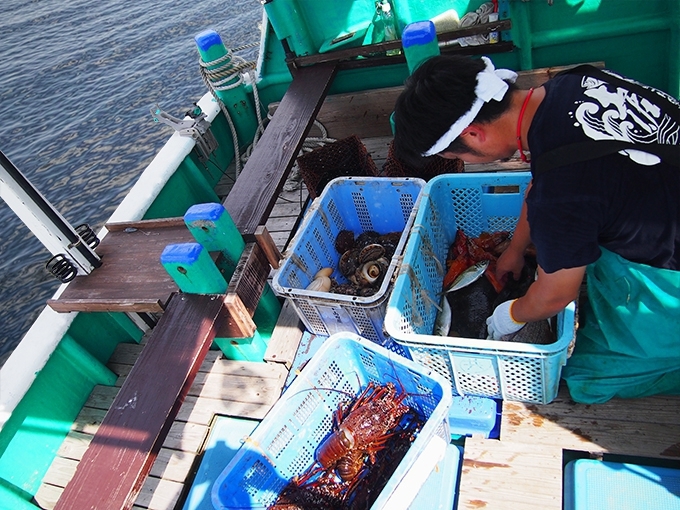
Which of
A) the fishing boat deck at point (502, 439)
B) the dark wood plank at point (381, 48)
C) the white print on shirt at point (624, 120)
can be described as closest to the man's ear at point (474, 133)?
the white print on shirt at point (624, 120)

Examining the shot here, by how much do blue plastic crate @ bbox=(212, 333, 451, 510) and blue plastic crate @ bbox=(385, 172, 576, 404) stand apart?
189mm

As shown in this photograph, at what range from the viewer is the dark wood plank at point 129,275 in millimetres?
3315

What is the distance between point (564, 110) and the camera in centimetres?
174

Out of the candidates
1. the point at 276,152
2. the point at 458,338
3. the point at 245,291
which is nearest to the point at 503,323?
the point at 458,338

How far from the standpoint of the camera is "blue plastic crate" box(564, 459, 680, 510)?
224 cm

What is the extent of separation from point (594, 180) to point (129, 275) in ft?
10.3

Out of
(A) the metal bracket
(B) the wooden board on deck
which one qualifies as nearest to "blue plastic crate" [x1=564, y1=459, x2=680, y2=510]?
(B) the wooden board on deck

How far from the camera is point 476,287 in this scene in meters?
3.04

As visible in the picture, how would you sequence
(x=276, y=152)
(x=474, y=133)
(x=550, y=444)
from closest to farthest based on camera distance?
1. (x=474, y=133)
2. (x=550, y=444)
3. (x=276, y=152)

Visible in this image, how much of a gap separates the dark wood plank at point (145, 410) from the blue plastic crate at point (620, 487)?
7.16 feet

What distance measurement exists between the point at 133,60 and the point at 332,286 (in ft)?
38.0

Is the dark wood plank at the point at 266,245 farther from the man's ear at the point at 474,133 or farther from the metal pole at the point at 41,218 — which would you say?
the man's ear at the point at 474,133

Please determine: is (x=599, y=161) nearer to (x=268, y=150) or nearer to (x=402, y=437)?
(x=402, y=437)

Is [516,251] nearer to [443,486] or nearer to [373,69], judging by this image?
[443,486]
